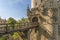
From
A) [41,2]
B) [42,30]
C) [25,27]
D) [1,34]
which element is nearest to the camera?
[1,34]

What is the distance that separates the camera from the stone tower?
4344 cm

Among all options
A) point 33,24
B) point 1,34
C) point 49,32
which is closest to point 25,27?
point 33,24

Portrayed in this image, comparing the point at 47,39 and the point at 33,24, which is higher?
the point at 33,24

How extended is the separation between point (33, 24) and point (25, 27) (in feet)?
8.32

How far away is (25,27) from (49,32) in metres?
5.67

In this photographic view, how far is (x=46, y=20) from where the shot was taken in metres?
44.1

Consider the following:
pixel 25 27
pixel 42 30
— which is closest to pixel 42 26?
pixel 42 30

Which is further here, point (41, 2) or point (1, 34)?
point (41, 2)

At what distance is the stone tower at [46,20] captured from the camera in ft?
143

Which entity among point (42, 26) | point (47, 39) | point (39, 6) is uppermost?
point (39, 6)

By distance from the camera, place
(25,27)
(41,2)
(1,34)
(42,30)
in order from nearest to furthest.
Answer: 1. (1,34)
2. (25,27)
3. (42,30)
4. (41,2)

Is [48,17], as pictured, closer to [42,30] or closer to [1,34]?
[42,30]

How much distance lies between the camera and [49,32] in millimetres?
43375

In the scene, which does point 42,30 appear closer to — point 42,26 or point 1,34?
point 42,26
